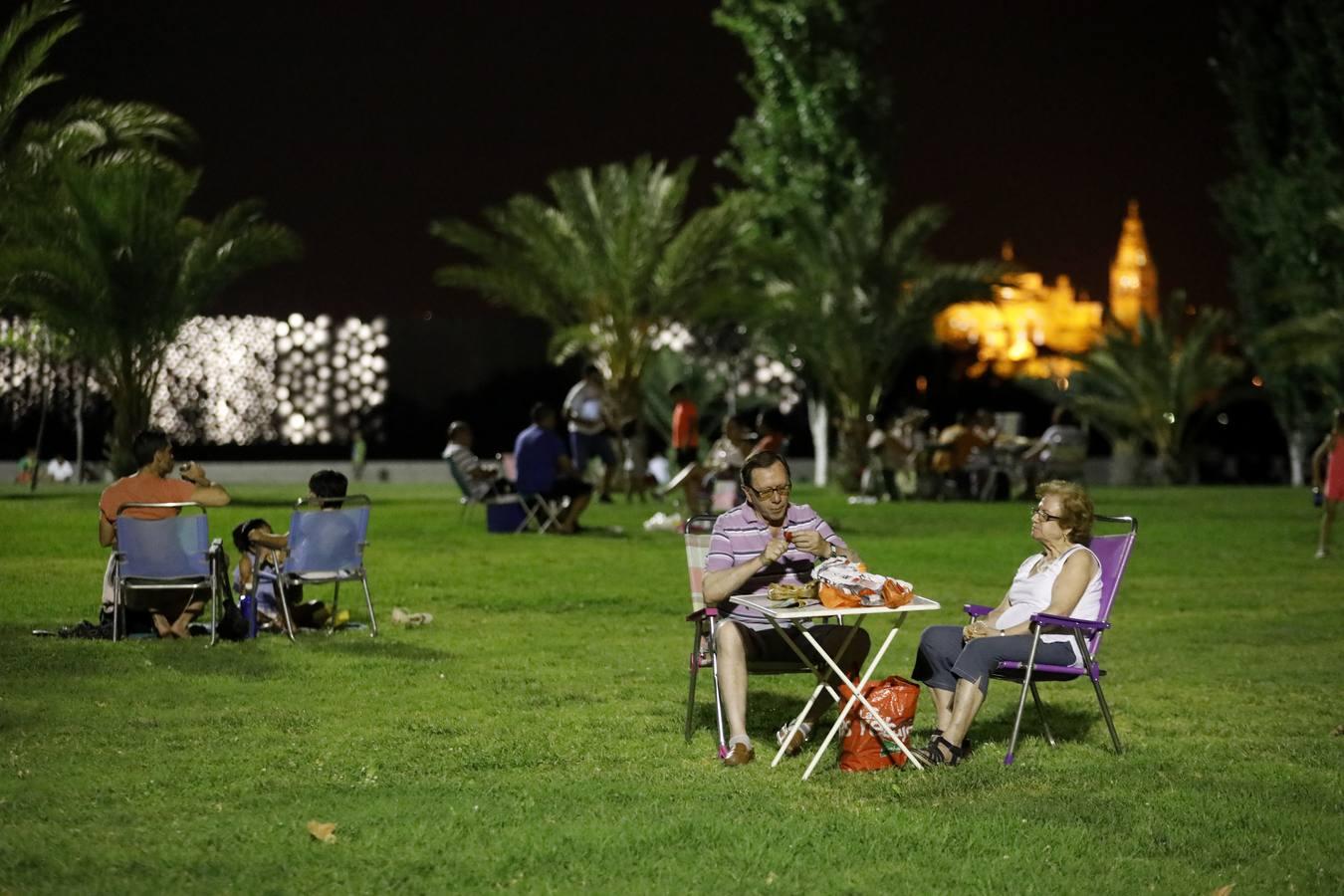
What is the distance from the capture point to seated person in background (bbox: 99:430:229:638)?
10430mm

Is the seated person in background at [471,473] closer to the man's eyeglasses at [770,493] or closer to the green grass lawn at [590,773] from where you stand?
the green grass lawn at [590,773]

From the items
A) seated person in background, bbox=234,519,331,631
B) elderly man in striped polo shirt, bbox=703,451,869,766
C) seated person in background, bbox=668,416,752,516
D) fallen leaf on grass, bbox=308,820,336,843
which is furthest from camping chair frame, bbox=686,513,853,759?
seated person in background, bbox=668,416,752,516

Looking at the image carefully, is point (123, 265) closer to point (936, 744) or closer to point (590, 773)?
point (590, 773)

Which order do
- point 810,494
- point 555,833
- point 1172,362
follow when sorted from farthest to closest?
point 1172,362, point 810,494, point 555,833

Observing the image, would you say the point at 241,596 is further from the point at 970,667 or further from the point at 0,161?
the point at 0,161

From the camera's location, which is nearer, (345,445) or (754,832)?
(754,832)

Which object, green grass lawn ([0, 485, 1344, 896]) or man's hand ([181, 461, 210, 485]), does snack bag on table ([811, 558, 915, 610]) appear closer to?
green grass lawn ([0, 485, 1344, 896])

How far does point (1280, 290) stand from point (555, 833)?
35901 millimetres

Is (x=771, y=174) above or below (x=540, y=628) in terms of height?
above

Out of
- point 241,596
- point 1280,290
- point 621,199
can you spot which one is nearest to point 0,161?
point 241,596

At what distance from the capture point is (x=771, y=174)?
1481 inches

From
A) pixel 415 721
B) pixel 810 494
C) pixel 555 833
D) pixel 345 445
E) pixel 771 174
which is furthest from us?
pixel 345 445

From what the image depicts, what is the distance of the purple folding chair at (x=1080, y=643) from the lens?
684 centimetres

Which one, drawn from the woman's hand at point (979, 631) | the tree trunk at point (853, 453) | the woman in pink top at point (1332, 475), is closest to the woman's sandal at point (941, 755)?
the woman's hand at point (979, 631)
